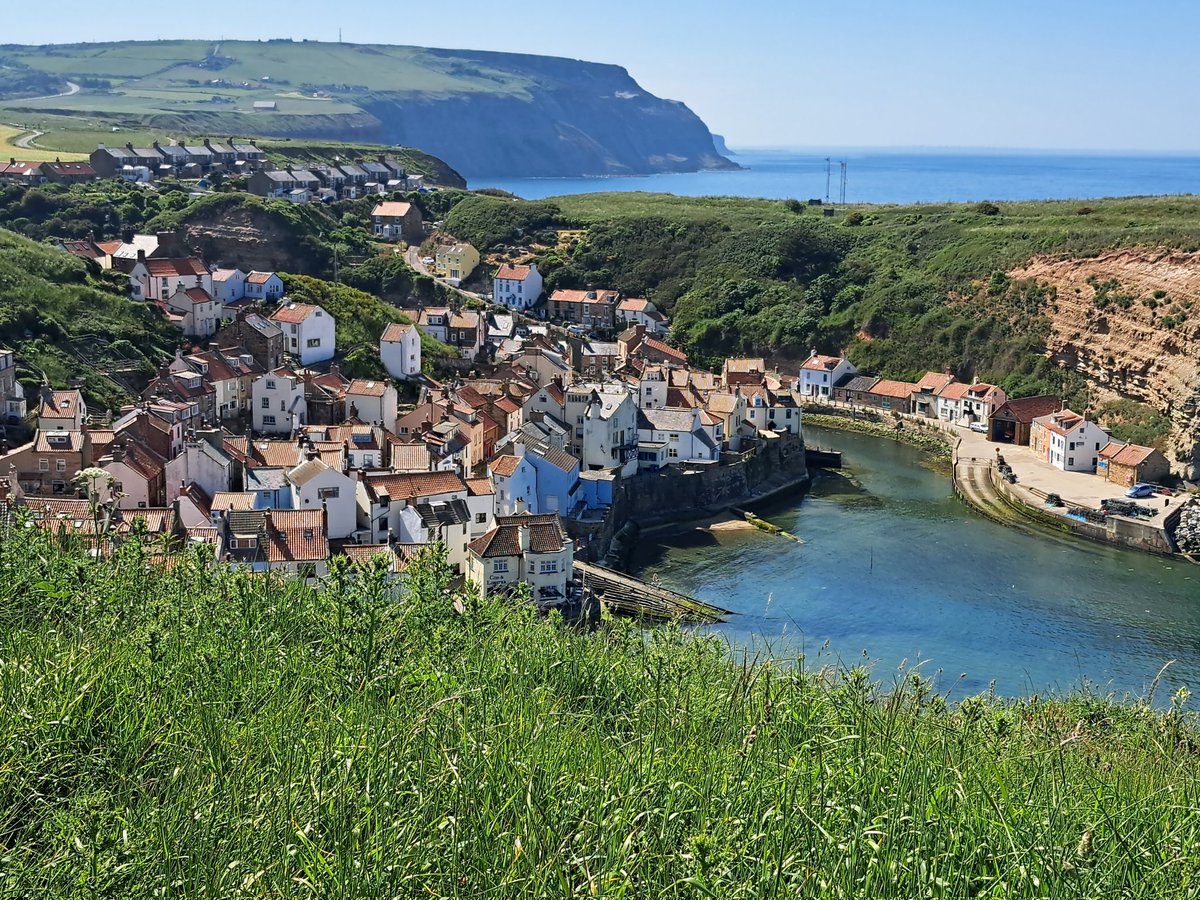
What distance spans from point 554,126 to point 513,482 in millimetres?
139643

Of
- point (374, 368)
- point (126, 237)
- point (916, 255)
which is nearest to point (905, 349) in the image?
point (916, 255)

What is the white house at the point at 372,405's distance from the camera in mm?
25781

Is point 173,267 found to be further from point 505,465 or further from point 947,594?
point 947,594

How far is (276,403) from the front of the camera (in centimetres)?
2577

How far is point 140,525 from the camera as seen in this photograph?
993cm

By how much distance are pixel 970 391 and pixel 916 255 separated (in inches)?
586

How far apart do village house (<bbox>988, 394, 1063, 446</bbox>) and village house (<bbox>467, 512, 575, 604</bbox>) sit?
18814 mm

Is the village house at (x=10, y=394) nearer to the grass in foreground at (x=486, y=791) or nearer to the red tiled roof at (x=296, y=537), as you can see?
the red tiled roof at (x=296, y=537)

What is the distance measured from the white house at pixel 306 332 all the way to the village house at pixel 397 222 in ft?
67.1

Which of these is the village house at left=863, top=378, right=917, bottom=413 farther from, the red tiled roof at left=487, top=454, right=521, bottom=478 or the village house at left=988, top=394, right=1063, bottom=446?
the red tiled roof at left=487, top=454, right=521, bottom=478

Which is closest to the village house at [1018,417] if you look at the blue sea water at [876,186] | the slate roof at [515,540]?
the slate roof at [515,540]

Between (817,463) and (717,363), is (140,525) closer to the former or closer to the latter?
(817,463)

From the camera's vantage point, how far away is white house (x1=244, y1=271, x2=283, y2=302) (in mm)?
33594

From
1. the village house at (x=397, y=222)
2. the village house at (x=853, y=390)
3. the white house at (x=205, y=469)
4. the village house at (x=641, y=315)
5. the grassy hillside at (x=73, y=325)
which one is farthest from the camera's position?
the village house at (x=397, y=222)
